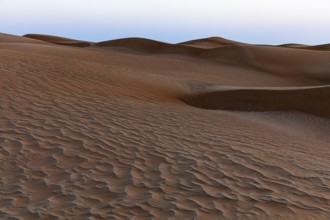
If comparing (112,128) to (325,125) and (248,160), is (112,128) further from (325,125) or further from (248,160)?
(325,125)

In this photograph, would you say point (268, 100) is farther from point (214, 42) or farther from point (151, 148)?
point (214, 42)

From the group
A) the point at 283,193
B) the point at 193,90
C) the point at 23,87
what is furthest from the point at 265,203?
the point at 193,90

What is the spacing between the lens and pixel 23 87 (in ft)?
29.1

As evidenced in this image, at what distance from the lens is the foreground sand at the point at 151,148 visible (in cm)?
462

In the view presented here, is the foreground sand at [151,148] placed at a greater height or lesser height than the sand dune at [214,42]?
lesser

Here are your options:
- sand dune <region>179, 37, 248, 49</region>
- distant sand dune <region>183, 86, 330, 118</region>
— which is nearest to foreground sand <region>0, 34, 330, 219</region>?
distant sand dune <region>183, 86, 330, 118</region>

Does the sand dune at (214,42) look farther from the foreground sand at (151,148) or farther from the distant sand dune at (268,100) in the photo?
the distant sand dune at (268,100)

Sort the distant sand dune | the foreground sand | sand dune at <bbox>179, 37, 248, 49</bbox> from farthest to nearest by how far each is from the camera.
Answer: sand dune at <bbox>179, 37, 248, 49</bbox> → the distant sand dune → the foreground sand

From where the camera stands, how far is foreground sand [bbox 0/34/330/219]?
182 inches

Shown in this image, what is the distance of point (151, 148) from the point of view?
613cm

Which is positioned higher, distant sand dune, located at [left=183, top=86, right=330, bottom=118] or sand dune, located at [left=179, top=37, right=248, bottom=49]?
sand dune, located at [left=179, top=37, right=248, bottom=49]

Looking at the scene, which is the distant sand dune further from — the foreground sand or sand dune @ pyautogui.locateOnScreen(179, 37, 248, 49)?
sand dune @ pyautogui.locateOnScreen(179, 37, 248, 49)

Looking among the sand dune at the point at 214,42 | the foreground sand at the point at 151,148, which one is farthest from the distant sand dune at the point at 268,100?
the sand dune at the point at 214,42

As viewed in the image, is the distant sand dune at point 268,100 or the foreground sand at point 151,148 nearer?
the foreground sand at point 151,148
